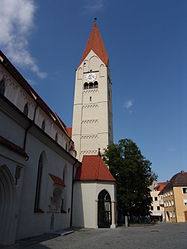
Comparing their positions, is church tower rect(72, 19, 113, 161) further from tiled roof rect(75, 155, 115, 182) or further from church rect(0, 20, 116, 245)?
tiled roof rect(75, 155, 115, 182)

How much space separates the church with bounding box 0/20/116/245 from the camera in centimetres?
1014

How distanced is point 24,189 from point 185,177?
3657 cm

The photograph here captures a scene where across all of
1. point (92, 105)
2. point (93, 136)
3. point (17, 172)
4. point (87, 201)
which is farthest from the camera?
point (92, 105)

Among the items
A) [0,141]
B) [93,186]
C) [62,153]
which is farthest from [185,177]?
[0,141]

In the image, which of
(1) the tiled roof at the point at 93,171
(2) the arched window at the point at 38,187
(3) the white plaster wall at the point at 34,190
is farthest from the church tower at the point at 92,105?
(2) the arched window at the point at 38,187

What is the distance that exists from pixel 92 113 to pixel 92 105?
143 centimetres

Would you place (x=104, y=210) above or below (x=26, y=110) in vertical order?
below

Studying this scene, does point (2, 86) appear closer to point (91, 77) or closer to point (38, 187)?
point (38, 187)

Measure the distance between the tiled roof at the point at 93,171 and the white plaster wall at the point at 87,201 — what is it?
0.48 meters

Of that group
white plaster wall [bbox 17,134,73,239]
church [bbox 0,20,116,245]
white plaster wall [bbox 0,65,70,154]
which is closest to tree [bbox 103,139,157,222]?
church [bbox 0,20,116,245]

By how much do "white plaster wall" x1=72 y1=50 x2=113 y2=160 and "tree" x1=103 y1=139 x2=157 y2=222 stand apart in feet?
14.0

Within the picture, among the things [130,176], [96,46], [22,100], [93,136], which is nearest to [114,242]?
[22,100]

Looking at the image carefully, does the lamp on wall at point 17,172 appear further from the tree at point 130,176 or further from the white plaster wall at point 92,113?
the white plaster wall at point 92,113

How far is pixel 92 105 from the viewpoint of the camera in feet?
117
